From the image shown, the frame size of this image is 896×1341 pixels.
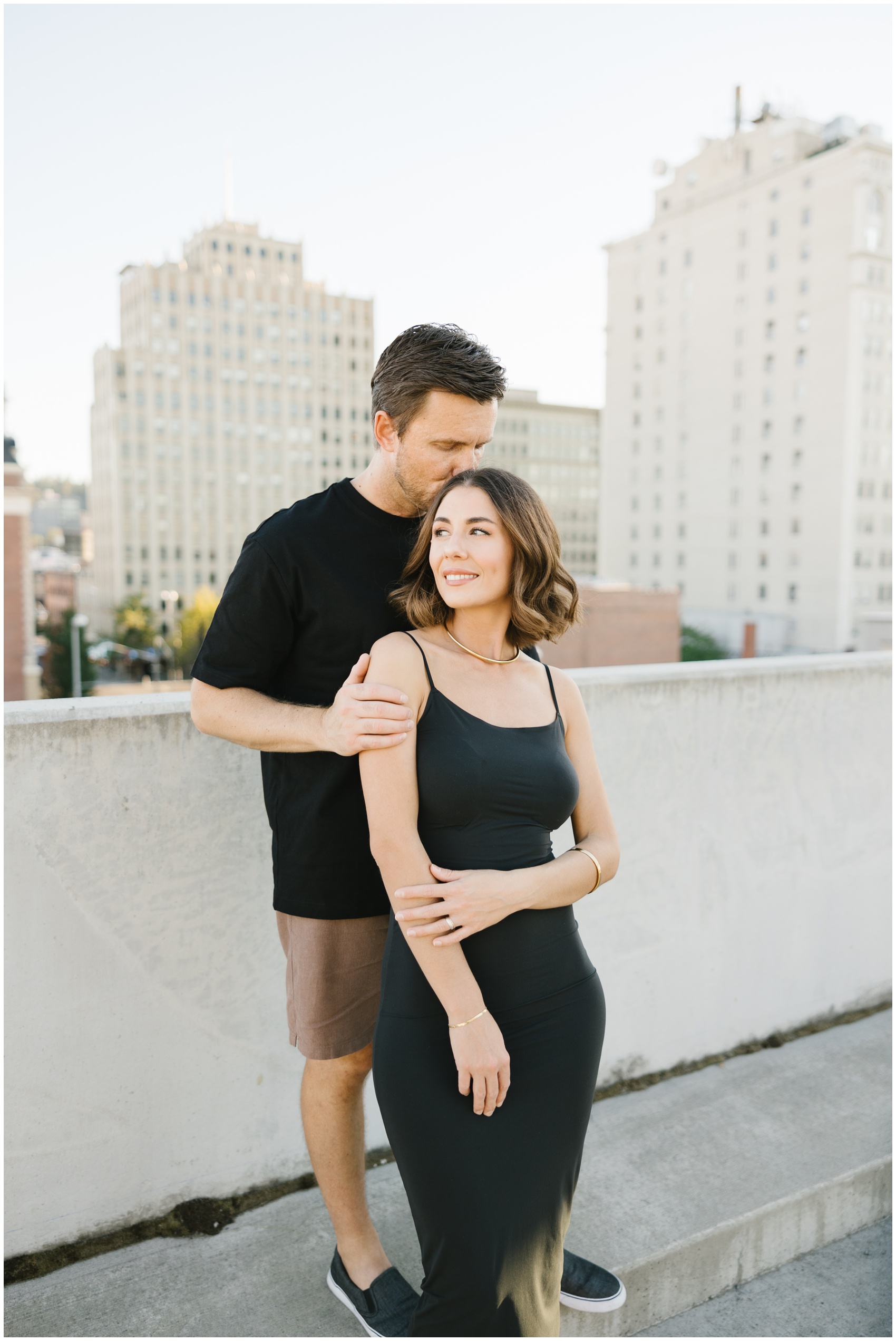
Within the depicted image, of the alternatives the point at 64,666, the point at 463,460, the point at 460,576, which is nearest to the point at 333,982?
the point at 460,576

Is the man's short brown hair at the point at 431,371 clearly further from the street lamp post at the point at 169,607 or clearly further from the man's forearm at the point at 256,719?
the street lamp post at the point at 169,607

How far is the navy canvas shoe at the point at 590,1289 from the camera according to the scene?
198cm

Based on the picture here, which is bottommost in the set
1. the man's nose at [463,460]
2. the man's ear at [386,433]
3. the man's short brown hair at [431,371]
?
the man's nose at [463,460]

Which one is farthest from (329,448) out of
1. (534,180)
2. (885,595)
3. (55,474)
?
(55,474)

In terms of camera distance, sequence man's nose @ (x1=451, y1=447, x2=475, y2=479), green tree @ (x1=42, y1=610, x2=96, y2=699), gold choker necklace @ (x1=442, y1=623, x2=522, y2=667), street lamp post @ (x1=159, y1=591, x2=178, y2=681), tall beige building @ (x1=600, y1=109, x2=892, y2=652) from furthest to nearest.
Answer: street lamp post @ (x1=159, y1=591, x2=178, y2=681) → tall beige building @ (x1=600, y1=109, x2=892, y2=652) → green tree @ (x1=42, y1=610, x2=96, y2=699) → man's nose @ (x1=451, y1=447, x2=475, y2=479) → gold choker necklace @ (x1=442, y1=623, x2=522, y2=667)

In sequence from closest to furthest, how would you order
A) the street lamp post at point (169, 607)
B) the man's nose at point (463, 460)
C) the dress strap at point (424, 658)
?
the dress strap at point (424, 658) < the man's nose at point (463, 460) < the street lamp post at point (169, 607)

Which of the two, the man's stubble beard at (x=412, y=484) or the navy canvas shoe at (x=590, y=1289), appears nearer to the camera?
the man's stubble beard at (x=412, y=484)

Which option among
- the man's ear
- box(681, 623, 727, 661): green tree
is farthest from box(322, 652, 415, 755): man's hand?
box(681, 623, 727, 661): green tree

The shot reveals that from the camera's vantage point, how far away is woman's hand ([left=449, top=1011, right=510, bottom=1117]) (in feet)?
4.83

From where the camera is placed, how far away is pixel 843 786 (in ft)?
10.8

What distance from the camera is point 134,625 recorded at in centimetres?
8638

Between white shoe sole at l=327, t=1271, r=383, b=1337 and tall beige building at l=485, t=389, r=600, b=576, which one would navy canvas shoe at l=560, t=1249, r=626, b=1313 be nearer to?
white shoe sole at l=327, t=1271, r=383, b=1337

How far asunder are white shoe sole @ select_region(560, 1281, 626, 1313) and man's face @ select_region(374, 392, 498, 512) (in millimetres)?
1749

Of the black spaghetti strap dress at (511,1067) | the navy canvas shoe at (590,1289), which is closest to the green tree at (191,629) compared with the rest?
the navy canvas shoe at (590,1289)
